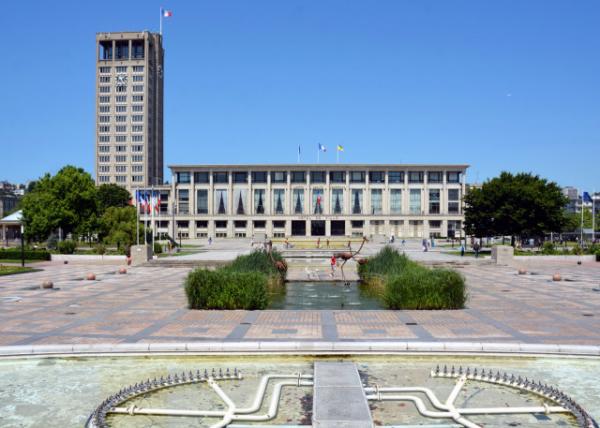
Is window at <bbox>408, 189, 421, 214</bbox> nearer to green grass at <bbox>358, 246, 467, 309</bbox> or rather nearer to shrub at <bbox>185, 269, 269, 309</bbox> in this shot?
green grass at <bbox>358, 246, 467, 309</bbox>

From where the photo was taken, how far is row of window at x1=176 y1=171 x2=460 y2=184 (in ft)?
406

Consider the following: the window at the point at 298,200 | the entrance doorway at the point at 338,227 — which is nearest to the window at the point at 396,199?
the entrance doorway at the point at 338,227

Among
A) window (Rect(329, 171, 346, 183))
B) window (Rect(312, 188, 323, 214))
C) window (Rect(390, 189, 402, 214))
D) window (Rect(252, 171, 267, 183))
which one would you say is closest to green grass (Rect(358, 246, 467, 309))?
window (Rect(312, 188, 323, 214))

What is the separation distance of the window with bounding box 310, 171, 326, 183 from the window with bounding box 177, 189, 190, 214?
27559 mm

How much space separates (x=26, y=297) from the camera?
2373 cm

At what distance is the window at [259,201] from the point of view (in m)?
124

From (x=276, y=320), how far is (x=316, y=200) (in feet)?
352

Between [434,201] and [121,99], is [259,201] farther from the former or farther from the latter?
[121,99]

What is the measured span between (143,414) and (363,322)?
931 cm

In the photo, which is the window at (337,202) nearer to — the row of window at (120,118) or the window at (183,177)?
the window at (183,177)

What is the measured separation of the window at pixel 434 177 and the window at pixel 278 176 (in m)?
31.4

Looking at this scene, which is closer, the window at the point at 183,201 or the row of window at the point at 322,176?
the row of window at the point at 322,176

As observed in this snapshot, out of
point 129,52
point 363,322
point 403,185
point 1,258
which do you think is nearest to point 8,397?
point 363,322

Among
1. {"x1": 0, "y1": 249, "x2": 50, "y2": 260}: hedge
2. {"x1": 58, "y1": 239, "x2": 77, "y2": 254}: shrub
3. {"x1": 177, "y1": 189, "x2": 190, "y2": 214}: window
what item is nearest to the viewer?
{"x1": 0, "y1": 249, "x2": 50, "y2": 260}: hedge
